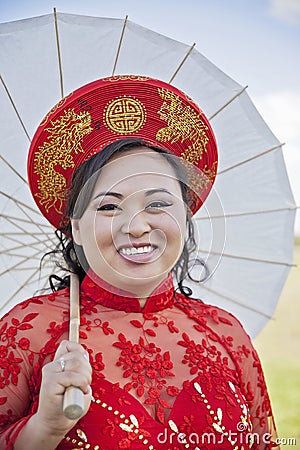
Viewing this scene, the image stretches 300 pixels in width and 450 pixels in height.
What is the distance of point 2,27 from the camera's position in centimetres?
181

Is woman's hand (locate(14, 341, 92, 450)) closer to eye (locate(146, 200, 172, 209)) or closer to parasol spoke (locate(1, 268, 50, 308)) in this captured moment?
eye (locate(146, 200, 172, 209))

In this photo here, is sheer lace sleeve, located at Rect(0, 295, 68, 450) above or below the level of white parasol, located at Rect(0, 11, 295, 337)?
below

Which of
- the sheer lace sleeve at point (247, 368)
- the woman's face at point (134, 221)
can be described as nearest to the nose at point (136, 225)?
the woman's face at point (134, 221)

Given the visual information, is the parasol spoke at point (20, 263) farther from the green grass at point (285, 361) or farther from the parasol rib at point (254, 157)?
the green grass at point (285, 361)

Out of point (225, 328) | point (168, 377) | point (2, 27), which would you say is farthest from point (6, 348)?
point (2, 27)

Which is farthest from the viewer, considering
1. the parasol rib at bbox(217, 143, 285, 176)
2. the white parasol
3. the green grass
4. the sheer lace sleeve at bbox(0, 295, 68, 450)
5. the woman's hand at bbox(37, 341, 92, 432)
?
the green grass

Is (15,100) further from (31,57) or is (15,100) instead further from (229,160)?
(229,160)

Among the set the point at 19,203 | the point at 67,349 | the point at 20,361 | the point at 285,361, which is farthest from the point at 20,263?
the point at 285,361

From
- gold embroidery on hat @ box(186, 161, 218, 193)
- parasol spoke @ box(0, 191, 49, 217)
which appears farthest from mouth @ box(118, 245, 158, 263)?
parasol spoke @ box(0, 191, 49, 217)

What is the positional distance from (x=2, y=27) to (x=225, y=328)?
2.95 feet

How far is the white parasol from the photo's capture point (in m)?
1.84

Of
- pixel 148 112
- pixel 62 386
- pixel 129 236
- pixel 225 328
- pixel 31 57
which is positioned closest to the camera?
pixel 62 386

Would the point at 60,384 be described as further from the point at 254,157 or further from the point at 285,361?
the point at 285,361

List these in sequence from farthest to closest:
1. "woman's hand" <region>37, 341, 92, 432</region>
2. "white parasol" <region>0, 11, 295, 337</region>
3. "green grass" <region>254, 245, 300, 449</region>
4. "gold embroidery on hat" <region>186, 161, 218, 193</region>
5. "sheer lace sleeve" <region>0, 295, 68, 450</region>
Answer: "green grass" <region>254, 245, 300, 449</region>
"white parasol" <region>0, 11, 295, 337</region>
"gold embroidery on hat" <region>186, 161, 218, 193</region>
"sheer lace sleeve" <region>0, 295, 68, 450</region>
"woman's hand" <region>37, 341, 92, 432</region>
